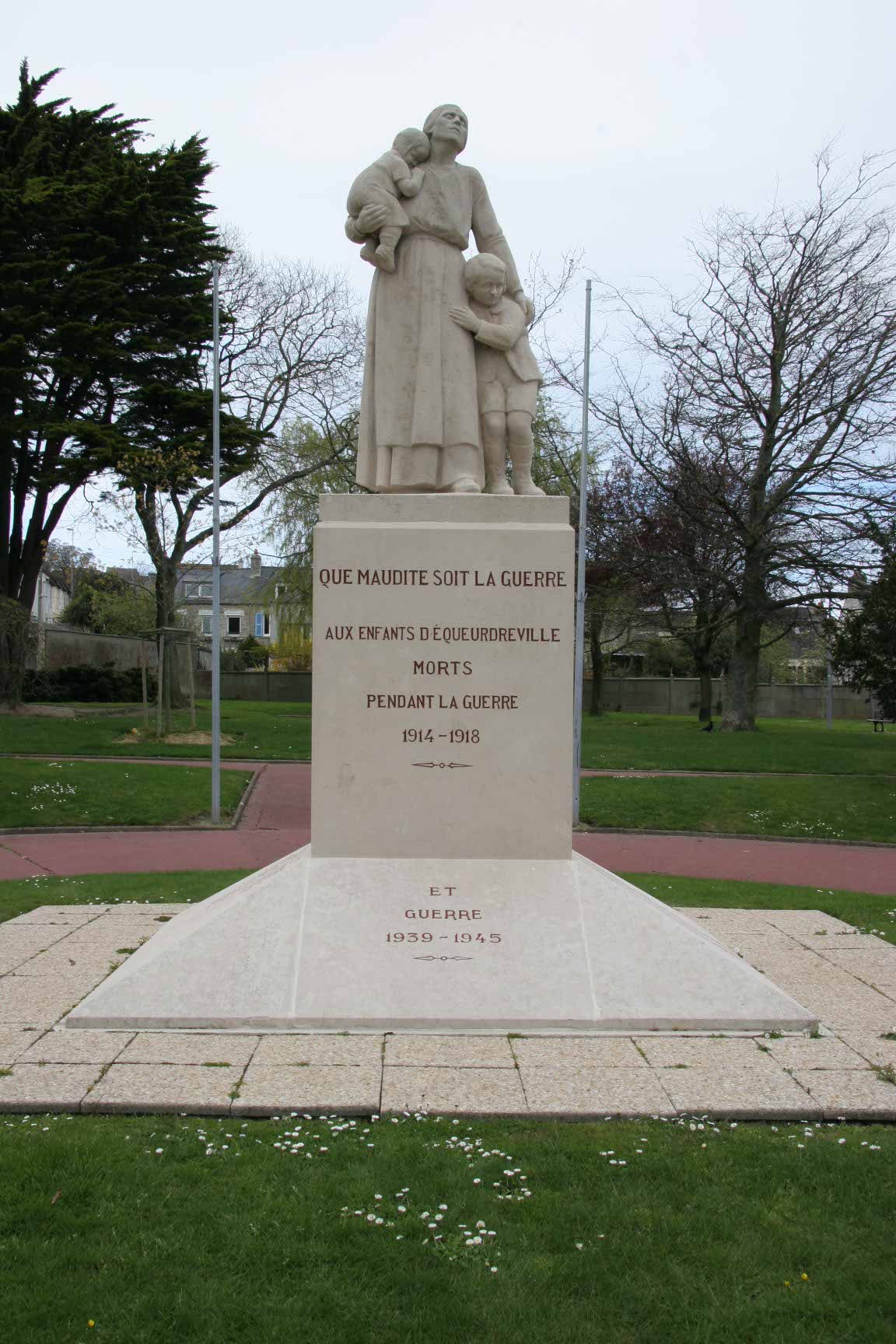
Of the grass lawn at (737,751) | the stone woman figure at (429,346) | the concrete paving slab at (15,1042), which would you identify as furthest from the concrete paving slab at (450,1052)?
the grass lawn at (737,751)

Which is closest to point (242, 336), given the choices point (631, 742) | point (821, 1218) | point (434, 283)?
point (631, 742)

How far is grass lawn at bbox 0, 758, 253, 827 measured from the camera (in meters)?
15.5

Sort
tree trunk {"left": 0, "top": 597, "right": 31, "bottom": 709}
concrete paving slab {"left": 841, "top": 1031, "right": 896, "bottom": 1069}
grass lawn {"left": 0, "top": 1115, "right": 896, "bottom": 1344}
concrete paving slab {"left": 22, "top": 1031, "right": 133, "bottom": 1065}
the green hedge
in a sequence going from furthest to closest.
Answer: the green hedge
tree trunk {"left": 0, "top": 597, "right": 31, "bottom": 709}
concrete paving slab {"left": 841, "top": 1031, "right": 896, "bottom": 1069}
concrete paving slab {"left": 22, "top": 1031, "right": 133, "bottom": 1065}
grass lawn {"left": 0, "top": 1115, "right": 896, "bottom": 1344}

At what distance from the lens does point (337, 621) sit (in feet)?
19.3

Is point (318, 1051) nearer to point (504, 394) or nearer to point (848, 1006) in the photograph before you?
point (848, 1006)

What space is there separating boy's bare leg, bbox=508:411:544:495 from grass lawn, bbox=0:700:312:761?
1291 centimetres

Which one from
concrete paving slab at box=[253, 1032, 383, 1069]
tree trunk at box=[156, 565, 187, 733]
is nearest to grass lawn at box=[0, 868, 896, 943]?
concrete paving slab at box=[253, 1032, 383, 1069]

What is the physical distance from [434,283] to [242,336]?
26.5 meters

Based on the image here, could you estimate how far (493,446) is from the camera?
645 cm

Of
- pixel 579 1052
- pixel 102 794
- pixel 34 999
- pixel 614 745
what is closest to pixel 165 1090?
pixel 34 999

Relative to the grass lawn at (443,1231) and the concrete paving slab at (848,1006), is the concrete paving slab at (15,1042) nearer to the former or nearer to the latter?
the grass lawn at (443,1231)

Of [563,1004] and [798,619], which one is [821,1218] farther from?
[798,619]

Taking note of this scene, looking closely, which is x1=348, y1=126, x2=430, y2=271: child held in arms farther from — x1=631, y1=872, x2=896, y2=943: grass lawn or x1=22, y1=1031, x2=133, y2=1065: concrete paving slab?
x1=631, y1=872, x2=896, y2=943: grass lawn

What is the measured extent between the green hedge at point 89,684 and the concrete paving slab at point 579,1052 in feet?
104
